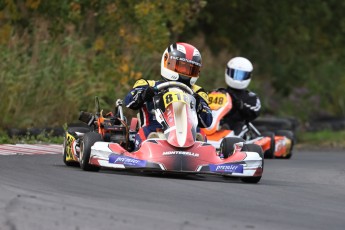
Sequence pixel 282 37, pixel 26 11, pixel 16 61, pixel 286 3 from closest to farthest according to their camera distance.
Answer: pixel 16 61, pixel 26 11, pixel 286 3, pixel 282 37

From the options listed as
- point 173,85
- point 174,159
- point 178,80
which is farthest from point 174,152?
point 178,80

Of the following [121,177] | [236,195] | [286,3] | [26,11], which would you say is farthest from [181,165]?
[286,3]

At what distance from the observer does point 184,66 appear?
13.3 metres

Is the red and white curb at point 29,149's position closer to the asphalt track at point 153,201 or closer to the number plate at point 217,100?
the asphalt track at point 153,201

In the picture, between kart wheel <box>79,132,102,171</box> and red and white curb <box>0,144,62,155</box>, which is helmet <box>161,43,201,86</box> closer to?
kart wheel <box>79,132,102,171</box>

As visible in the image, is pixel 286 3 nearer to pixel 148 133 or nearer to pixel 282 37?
pixel 282 37

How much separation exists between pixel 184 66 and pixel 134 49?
1022 centimetres

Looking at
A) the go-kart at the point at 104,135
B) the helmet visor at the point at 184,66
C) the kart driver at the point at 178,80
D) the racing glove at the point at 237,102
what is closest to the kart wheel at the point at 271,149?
the racing glove at the point at 237,102

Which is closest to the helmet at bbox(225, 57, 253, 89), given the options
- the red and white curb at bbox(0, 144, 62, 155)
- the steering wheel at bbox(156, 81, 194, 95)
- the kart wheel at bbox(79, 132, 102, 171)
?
the red and white curb at bbox(0, 144, 62, 155)

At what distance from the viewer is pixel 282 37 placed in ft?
108

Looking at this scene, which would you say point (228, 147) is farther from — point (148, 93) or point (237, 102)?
point (237, 102)

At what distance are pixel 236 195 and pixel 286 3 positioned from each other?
816 inches

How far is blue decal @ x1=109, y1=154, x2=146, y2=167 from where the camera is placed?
12.1 metres

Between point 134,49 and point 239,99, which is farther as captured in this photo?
point 134,49
